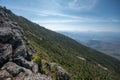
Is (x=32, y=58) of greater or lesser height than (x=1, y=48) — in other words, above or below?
below

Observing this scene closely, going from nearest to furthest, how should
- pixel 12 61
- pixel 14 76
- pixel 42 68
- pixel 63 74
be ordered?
pixel 14 76 → pixel 12 61 → pixel 42 68 → pixel 63 74

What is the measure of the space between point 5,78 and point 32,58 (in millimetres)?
31467

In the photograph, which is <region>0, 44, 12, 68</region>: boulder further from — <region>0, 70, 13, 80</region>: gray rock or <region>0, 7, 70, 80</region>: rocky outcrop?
<region>0, 70, 13, 80</region>: gray rock

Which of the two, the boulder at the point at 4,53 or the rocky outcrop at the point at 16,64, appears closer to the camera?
the rocky outcrop at the point at 16,64

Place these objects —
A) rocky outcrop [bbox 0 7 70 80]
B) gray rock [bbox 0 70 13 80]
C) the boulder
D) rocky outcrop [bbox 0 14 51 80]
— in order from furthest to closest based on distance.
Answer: the boulder < rocky outcrop [bbox 0 7 70 80] < rocky outcrop [bbox 0 14 51 80] < gray rock [bbox 0 70 13 80]

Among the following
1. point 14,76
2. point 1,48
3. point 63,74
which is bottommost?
point 63,74

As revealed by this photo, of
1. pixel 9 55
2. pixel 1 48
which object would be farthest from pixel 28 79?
pixel 1 48

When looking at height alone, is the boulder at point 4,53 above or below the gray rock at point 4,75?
above

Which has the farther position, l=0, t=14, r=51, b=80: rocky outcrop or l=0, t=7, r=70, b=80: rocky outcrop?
l=0, t=7, r=70, b=80: rocky outcrop

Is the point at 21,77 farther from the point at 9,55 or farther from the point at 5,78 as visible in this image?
the point at 9,55

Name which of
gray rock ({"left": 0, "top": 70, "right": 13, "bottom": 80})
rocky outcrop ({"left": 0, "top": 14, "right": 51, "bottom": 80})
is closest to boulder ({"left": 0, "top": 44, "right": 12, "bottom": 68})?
rocky outcrop ({"left": 0, "top": 14, "right": 51, "bottom": 80})

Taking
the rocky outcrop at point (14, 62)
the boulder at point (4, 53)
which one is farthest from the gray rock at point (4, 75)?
the boulder at point (4, 53)

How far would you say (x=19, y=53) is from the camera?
71562 millimetres

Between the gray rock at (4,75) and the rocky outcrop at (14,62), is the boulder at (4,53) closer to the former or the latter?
the rocky outcrop at (14,62)
